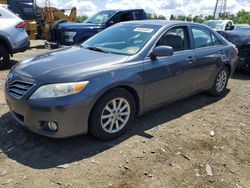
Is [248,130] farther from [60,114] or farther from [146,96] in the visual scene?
[60,114]

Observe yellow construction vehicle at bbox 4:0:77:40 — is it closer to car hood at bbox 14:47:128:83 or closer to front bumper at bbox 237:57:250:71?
front bumper at bbox 237:57:250:71

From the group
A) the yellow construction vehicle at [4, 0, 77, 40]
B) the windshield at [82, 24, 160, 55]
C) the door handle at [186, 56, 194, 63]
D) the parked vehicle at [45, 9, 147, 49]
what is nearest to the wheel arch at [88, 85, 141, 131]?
the windshield at [82, 24, 160, 55]

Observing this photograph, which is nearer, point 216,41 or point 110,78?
point 110,78

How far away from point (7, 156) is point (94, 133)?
1.07 metres

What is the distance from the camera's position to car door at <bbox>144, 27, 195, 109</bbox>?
174 inches

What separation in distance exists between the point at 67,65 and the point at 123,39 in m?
1.19

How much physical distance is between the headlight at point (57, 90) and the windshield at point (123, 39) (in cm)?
109

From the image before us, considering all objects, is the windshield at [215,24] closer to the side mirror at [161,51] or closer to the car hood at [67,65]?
the side mirror at [161,51]

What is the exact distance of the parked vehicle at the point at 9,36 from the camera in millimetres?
8388

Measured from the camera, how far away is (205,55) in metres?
5.53

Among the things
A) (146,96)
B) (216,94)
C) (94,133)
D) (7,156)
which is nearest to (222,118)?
(216,94)

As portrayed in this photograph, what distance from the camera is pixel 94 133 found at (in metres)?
3.93

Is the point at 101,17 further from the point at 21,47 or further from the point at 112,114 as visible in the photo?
the point at 112,114

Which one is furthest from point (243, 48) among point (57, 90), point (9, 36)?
point (57, 90)
